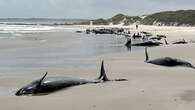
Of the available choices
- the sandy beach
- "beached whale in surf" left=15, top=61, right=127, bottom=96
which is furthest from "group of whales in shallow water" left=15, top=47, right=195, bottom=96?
the sandy beach

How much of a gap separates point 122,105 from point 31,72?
21.6 feet

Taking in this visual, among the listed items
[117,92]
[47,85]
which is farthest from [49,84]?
[117,92]

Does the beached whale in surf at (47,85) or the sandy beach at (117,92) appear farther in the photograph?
the beached whale in surf at (47,85)

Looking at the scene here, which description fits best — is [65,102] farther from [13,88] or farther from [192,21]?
[192,21]

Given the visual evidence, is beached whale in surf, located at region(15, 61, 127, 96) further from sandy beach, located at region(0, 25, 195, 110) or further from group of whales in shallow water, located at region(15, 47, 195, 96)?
sandy beach, located at region(0, 25, 195, 110)

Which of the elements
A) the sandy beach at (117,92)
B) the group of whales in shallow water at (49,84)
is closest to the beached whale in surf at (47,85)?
the group of whales in shallow water at (49,84)

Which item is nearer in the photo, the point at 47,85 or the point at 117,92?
the point at 117,92

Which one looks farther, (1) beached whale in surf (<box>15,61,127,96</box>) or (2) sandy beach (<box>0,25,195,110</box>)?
(1) beached whale in surf (<box>15,61,127,96</box>)

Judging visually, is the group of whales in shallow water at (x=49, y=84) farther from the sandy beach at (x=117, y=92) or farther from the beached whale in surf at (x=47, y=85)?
the sandy beach at (x=117, y=92)

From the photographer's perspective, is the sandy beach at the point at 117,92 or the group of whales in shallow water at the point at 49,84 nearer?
the sandy beach at the point at 117,92

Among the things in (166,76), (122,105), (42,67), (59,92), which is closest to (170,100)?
(122,105)

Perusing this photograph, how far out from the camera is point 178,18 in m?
97.6

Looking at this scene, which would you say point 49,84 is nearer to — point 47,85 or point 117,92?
point 47,85

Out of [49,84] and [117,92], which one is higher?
[49,84]
